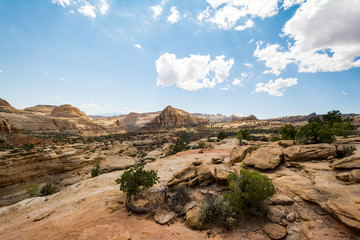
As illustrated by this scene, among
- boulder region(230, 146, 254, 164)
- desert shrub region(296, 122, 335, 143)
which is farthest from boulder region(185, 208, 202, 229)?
desert shrub region(296, 122, 335, 143)

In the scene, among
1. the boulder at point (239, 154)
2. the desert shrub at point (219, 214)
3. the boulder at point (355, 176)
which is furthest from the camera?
the boulder at point (239, 154)

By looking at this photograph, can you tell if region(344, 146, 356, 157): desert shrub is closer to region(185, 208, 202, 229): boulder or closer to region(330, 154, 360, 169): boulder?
region(330, 154, 360, 169): boulder

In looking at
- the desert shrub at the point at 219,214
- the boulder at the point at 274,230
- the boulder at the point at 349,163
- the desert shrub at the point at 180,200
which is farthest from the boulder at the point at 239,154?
the boulder at the point at 274,230

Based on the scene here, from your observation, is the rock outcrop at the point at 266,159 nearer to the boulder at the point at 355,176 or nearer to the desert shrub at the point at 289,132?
the boulder at the point at 355,176

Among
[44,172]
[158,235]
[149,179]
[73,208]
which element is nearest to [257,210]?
[158,235]

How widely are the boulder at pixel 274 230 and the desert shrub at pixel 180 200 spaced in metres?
3.69

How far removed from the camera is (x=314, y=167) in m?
8.59

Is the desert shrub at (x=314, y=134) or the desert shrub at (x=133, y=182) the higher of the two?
the desert shrub at (x=314, y=134)

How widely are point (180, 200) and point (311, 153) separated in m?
→ 9.64

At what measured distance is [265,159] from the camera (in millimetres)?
10219

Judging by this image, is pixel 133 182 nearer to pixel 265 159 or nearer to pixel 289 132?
pixel 265 159

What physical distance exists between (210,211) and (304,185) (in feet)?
16.9

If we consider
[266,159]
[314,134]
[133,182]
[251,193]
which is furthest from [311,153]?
[133,182]

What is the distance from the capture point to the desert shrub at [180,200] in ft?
23.7
